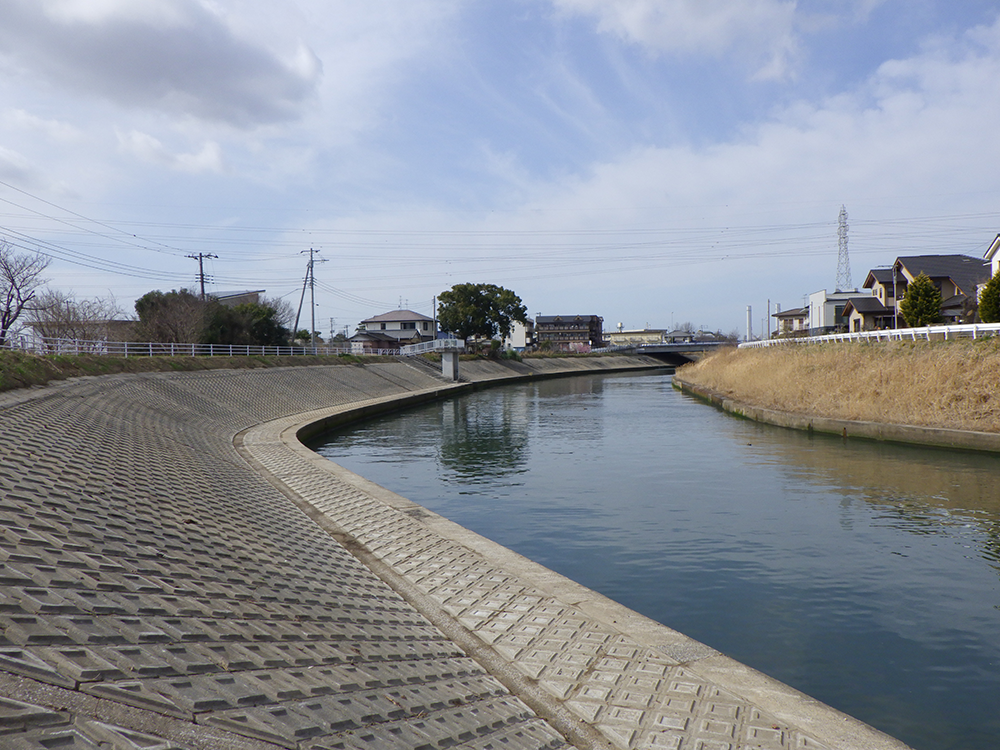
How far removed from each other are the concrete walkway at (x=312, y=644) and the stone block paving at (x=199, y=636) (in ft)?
0.06

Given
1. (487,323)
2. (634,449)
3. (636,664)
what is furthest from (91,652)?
(487,323)

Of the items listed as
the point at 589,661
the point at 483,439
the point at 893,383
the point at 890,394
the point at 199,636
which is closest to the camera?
the point at 199,636

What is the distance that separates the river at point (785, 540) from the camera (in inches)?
256

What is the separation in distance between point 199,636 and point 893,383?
975 inches

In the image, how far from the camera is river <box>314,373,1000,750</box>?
6.51 metres

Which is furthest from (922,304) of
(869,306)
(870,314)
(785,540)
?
(785,540)

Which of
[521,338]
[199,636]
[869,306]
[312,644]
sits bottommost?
[312,644]

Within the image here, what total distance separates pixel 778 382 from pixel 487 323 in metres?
46.1

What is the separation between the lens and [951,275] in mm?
47531

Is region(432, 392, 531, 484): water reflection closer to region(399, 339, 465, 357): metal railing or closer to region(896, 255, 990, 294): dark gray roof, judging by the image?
region(399, 339, 465, 357): metal railing

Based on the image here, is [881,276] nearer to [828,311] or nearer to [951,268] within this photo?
[951,268]

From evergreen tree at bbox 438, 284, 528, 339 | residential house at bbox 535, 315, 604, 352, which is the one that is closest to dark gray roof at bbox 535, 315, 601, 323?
residential house at bbox 535, 315, 604, 352

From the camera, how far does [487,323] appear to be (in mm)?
74500

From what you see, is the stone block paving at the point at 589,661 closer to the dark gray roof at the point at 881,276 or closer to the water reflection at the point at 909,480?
the water reflection at the point at 909,480
